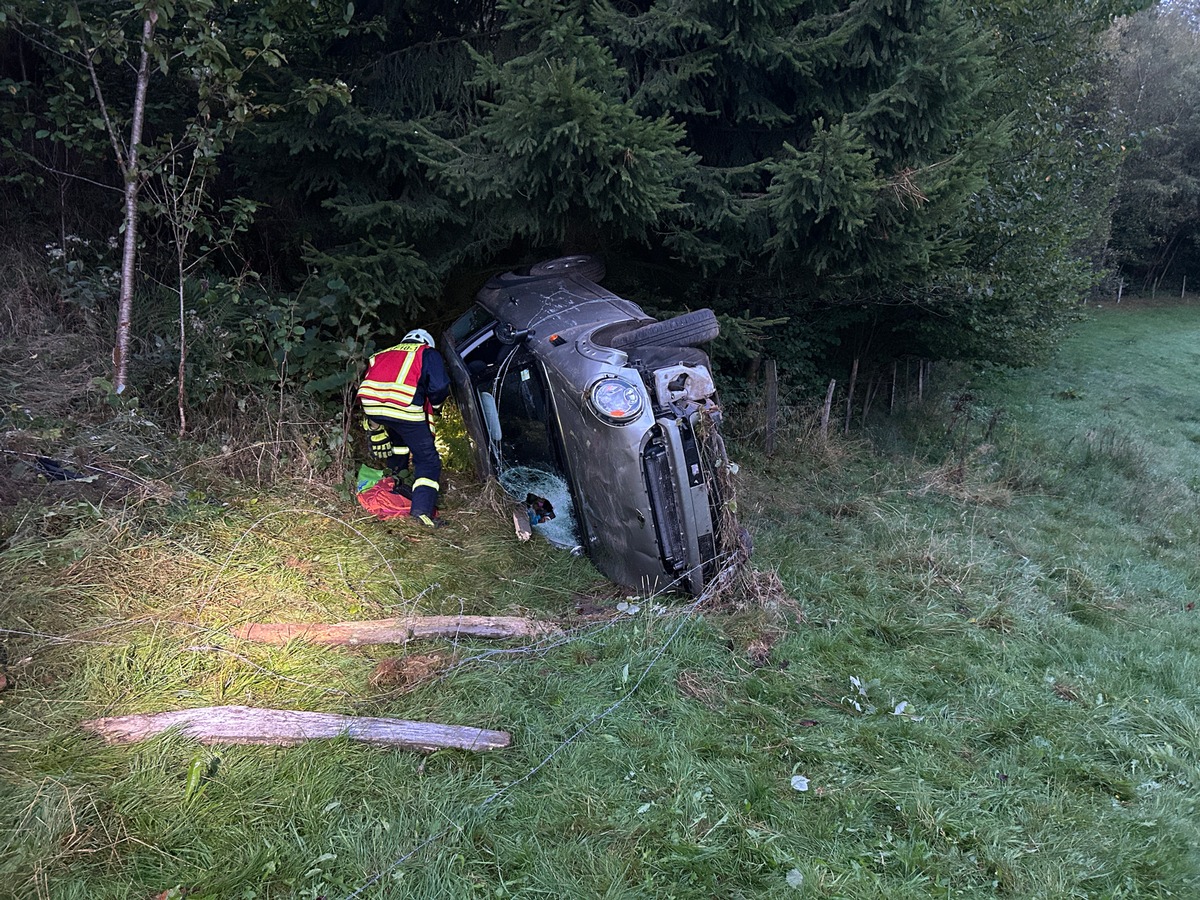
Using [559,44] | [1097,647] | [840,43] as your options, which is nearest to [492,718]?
[1097,647]

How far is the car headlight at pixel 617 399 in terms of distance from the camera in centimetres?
438

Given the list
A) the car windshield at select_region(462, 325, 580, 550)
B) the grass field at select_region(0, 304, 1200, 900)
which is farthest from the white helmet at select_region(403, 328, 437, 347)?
the grass field at select_region(0, 304, 1200, 900)

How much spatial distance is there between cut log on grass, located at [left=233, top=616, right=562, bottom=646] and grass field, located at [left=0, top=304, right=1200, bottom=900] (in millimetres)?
85

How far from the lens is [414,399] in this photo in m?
5.41

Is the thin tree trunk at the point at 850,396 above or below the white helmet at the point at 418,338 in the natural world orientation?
below

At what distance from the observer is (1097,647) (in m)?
4.42

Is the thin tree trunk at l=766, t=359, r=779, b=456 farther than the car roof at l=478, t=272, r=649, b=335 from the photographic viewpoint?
Yes

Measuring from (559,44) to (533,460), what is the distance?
2804 millimetres

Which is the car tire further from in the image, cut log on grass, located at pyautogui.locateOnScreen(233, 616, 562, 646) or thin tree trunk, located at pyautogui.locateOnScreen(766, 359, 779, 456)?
thin tree trunk, located at pyautogui.locateOnScreen(766, 359, 779, 456)

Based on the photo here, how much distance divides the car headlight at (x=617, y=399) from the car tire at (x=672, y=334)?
0.38 metres

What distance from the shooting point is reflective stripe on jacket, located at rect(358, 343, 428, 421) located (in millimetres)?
5363

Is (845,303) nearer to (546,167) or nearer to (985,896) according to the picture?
(546,167)

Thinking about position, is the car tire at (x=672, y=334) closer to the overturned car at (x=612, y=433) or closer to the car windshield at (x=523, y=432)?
the overturned car at (x=612, y=433)

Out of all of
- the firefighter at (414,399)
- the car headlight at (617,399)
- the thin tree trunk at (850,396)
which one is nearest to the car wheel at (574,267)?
the firefighter at (414,399)
